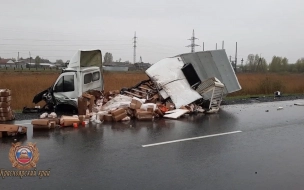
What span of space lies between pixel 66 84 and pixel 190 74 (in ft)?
18.6

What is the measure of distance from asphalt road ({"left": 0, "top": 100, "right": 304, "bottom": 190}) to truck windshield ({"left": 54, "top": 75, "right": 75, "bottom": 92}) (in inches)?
123

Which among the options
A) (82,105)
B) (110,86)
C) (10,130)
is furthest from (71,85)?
(110,86)

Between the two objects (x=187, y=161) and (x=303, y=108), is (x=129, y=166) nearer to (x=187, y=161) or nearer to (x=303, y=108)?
(x=187, y=161)

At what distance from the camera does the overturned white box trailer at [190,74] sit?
1301 cm

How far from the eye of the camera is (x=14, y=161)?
18.6 ft

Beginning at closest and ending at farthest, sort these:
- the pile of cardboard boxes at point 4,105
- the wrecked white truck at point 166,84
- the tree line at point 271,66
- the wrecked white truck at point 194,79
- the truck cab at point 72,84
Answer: the pile of cardboard boxes at point 4,105 → the truck cab at point 72,84 → the wrecked white truck at point 166,84 → the wrecked white truck at point 194,79 → the tree line at point 271,66

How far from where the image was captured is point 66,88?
12.0 meters

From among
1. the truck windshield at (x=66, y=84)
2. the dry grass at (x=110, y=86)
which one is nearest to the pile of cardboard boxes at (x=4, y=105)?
the truck windshield at (x=66, y=84)

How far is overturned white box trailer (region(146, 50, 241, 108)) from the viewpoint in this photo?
13.0m

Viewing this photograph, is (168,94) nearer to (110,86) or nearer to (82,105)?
(82,105)

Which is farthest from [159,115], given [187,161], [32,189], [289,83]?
[289,83]

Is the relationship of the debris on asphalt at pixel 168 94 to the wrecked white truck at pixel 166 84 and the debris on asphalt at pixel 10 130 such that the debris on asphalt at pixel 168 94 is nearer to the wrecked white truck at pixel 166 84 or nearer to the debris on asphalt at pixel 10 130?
the wrecked white truck at pixel 166 84

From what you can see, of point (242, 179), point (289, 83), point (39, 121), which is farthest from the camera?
point (289, 83)

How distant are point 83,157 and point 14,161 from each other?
1.31 m
